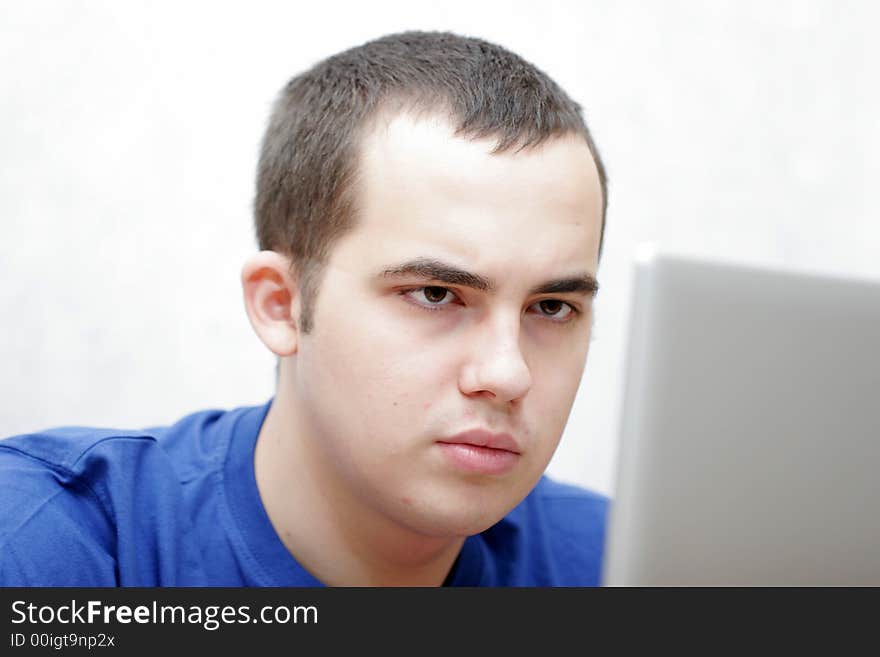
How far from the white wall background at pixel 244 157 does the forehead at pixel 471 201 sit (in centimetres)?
83

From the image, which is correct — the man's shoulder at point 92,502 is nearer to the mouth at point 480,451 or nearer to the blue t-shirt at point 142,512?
the blue t-shirt at point 142,512

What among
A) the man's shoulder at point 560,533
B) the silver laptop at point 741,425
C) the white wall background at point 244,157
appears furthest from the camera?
the white wall background at point 244,157

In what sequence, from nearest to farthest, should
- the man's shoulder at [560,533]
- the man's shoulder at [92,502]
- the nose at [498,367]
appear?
the nose at [498,367] < the man's shoulder at [92,502] < the man's shoulder at [560,533]

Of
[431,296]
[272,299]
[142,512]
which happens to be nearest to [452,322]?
[431,296]

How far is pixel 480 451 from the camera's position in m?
0.97

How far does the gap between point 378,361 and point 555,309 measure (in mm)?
205

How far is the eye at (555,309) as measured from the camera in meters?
1.04

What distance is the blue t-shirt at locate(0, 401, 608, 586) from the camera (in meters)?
1.04

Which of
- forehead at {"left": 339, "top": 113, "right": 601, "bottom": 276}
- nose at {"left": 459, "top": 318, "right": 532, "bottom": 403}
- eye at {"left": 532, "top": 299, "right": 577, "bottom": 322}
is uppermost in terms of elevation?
forehead at {"left": 339, "top": 113, "right": 601, "bottom": 276}

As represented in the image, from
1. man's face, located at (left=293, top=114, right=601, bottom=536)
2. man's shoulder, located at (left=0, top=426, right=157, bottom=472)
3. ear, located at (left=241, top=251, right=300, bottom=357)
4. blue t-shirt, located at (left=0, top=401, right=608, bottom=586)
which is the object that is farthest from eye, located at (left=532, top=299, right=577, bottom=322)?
man's shoulder, located at (left=0, top=426, right=157, bottom=472)

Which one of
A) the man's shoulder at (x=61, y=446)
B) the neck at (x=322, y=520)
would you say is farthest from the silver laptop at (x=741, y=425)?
the man's shoulder at (x=61, y=446)

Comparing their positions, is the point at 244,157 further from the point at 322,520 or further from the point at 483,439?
the point at 483,439

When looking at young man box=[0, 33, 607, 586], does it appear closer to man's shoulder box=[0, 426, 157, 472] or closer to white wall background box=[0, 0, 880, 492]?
man's shoulder box=[0, 426, 157, 472]

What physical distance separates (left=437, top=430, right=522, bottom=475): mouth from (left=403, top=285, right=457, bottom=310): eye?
0.14m
